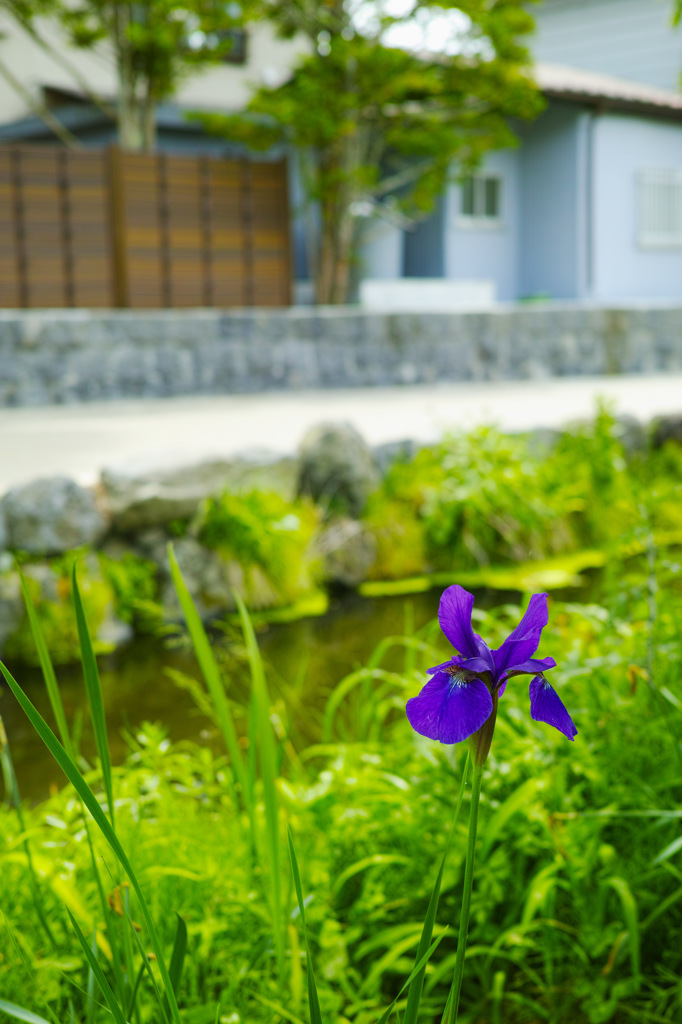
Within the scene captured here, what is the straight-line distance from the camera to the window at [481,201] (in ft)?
46.6

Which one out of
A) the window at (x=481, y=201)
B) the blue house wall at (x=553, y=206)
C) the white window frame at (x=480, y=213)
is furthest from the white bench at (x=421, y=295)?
the blue house wall at (x=553, y=206)

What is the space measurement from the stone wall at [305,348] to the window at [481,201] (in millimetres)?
4452

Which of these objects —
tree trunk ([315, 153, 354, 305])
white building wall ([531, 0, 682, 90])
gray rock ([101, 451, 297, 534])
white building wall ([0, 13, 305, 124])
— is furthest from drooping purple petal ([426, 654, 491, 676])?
white building wall ([531, 0, 682, 90])

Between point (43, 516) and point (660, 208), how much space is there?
44.3 ft

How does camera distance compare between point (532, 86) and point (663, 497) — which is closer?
point (663, 497)

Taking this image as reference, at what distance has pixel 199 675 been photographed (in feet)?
12.0

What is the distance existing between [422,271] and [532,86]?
12.9ft

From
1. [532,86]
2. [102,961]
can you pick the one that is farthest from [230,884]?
[532,86]

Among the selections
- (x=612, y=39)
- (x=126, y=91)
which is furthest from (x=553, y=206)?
(x=126, y=91)

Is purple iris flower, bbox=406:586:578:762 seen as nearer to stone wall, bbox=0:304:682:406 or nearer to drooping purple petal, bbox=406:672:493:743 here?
drooping purple petal, bbox=406:672:493:743

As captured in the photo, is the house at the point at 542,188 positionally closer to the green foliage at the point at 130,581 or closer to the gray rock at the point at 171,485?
the gray rock at the point at 171,485

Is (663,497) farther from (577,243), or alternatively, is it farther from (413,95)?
(577,243)

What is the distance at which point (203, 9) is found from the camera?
32.4ft

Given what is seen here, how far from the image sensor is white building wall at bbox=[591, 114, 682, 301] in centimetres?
1434
